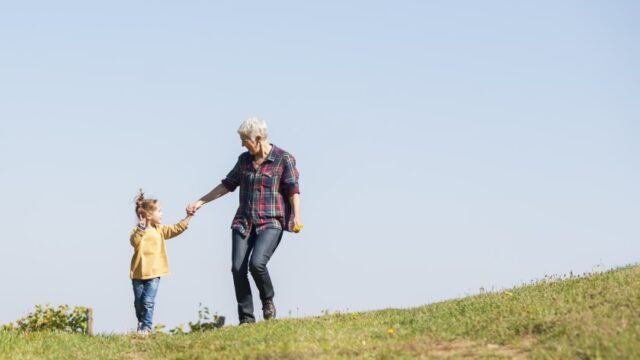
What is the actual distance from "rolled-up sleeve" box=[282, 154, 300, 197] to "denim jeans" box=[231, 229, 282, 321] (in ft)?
2.29

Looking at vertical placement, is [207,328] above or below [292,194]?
below

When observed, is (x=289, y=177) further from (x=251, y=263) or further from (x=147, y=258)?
(x=147, y=258)

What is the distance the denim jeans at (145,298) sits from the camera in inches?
587

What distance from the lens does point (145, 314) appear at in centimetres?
1492

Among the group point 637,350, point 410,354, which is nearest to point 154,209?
point 410,354

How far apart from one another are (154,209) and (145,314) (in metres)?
1.73

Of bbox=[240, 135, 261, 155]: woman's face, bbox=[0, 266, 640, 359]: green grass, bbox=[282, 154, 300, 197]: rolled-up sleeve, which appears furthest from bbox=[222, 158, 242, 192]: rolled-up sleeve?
bbox=[0, 266, 640, 359]: green grass

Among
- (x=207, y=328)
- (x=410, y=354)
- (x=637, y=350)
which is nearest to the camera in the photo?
(x=637, y=350)

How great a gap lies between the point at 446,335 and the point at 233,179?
4.99m

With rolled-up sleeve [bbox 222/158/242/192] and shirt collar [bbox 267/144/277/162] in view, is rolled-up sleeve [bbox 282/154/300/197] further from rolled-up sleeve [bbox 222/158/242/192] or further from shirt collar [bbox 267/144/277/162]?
rolled-up sleeve [bbox 222/158/242/192]

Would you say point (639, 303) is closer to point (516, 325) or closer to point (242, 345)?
point (516, 325)

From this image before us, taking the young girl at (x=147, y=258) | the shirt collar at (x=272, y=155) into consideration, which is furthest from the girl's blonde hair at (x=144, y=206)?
the shirt collar at (x=272, y=155)

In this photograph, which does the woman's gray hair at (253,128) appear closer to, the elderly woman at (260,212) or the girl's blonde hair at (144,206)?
the elderly woman at (260,212)

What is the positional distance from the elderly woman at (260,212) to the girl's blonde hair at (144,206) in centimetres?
150
